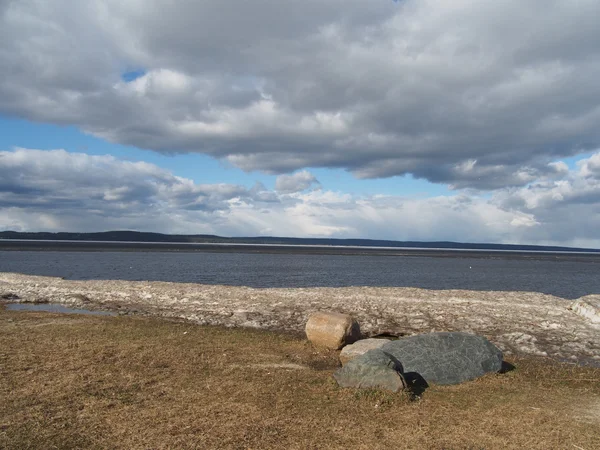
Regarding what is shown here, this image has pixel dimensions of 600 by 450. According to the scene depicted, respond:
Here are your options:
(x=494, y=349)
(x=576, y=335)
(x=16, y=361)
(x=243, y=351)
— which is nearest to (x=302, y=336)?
(x=243, y=351)

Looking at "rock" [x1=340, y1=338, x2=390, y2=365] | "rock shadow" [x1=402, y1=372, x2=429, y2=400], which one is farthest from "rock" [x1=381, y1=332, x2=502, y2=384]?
"rock" [x1=340, y1=338, x2=390, y2=365]

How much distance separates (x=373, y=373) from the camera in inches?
477

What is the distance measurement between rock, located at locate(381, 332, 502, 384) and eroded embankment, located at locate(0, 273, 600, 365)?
17.4 ft

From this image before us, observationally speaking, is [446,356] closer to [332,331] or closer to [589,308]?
[332,331]

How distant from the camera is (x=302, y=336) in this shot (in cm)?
2016

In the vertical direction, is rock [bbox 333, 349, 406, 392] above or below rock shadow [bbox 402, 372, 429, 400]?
above

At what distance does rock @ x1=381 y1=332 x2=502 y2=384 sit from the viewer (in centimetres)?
1339

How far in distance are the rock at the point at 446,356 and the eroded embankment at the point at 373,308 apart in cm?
532

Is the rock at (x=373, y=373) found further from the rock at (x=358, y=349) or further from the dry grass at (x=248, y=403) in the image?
the rock at (x=358, y=349)

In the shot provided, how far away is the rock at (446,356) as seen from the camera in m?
13.4

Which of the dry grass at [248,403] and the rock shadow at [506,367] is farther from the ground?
the dry grass at [248,403]

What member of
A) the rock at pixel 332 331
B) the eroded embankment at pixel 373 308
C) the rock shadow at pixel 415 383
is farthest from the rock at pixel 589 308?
the rock shadow at pixel 415 383

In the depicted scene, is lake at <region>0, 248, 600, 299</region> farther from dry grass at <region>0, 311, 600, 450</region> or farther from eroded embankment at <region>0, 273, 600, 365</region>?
dry grass at <region>0, 311, 600, 450</region>

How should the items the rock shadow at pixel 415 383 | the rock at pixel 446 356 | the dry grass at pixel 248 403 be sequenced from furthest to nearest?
the rock at pixel 446 356, the rock shadow at pixel 415 383, the dry grass at pixel 248 403
